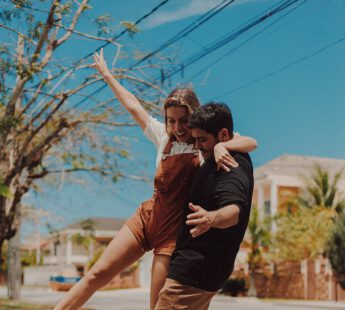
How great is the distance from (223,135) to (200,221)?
1.68 feet

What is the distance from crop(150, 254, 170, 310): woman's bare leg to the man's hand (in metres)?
0.53

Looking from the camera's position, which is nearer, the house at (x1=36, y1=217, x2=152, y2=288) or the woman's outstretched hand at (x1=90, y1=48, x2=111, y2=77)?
the woman's outstretched hand at (x1=90, y1=48, x2=111, y2=77)

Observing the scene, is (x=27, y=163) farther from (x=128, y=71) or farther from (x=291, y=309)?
(x=291, y=309)

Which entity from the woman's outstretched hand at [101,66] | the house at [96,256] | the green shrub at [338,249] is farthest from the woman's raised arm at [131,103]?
the house at [96,256]

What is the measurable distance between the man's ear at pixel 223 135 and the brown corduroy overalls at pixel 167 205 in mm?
273

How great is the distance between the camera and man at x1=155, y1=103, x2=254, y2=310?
2.72m

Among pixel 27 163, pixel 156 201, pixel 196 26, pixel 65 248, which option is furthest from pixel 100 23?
pixel 65 248

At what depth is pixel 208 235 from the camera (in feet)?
8.99

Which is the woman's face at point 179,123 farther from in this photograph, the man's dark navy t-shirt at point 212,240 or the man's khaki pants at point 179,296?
the man's khaki pants at point 179,296

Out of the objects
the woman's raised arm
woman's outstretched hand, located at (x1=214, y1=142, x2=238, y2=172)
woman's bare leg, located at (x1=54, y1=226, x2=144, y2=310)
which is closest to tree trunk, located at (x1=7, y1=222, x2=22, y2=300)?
the woman's raised arm

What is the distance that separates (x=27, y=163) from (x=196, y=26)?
4.38 metres

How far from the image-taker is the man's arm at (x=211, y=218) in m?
2.55

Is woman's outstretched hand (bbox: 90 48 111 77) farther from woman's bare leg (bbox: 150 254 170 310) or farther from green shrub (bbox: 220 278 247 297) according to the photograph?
green shrub (bbox: 220 278 247 297)

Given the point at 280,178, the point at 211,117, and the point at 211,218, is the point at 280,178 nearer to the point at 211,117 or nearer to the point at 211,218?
the point at 211,117
